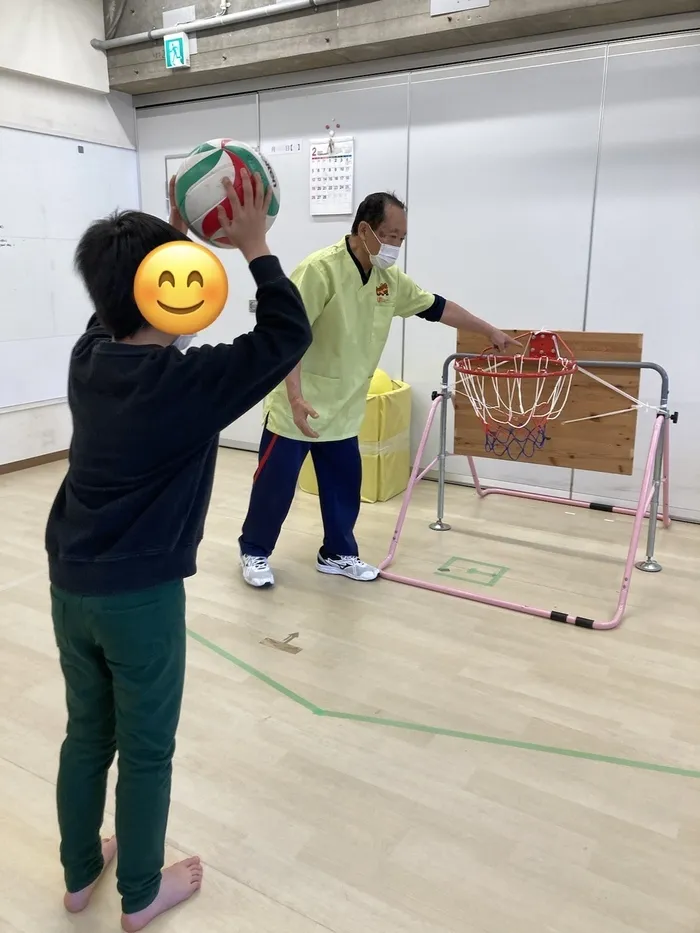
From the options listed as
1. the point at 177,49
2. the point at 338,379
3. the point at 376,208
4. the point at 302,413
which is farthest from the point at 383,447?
the point at 177,49

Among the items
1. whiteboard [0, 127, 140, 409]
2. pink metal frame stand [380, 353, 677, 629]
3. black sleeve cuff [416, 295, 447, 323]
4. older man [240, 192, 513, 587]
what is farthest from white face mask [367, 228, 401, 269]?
whiteboard [0, 127, 140, 409]

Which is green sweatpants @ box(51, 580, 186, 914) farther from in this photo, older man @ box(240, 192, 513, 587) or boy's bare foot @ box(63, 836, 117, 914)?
older man @ box(240, 192, 513, 587)

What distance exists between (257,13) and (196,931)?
4390 millimetres

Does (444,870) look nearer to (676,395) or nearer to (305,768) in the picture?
(305,768)

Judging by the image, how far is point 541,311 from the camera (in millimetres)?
4023

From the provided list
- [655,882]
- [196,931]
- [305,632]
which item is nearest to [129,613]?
[196,931]

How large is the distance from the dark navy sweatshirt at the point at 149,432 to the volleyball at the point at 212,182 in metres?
0.34

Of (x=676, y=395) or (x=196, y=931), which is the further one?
(x=676, y=395)

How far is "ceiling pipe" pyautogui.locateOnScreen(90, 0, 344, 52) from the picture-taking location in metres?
3.97

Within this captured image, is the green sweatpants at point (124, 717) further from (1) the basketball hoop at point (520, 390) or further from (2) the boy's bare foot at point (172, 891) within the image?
(1) the basketball hoop at point (520, 390)

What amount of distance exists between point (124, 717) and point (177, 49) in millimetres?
4412

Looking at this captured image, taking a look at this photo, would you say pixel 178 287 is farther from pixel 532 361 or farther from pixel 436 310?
pixel 532 361

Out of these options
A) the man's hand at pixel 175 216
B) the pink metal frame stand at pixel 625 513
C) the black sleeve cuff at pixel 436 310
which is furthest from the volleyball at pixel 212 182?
the pink metal frame stand at pixel 625 513

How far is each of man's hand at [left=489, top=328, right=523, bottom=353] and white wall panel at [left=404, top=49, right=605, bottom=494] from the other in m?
0.98
